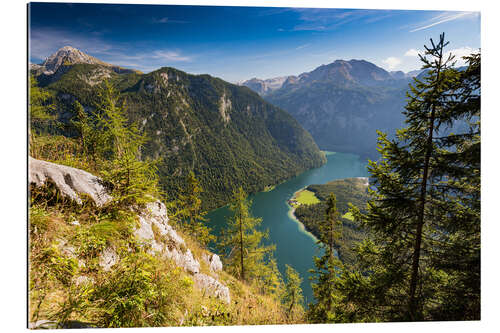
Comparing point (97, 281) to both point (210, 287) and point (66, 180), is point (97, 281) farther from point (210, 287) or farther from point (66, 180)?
point (210, 287)

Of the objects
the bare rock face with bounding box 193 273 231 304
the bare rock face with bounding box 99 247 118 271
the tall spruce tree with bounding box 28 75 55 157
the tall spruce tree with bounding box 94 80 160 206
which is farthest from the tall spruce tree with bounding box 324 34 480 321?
the tall spruce tree with bounding box 28 75 55 157

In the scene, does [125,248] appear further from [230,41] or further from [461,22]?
[461,22]

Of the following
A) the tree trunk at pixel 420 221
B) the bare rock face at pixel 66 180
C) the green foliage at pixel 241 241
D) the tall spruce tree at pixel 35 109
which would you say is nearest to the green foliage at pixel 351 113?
the green foliage at pixel 241 241

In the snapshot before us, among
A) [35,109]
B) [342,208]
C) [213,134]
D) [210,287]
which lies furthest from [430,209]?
[213,134]

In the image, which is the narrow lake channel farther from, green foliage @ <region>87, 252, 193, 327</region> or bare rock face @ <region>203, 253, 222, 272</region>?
green foliage @ <region>87, 252, 193, 327</region>
